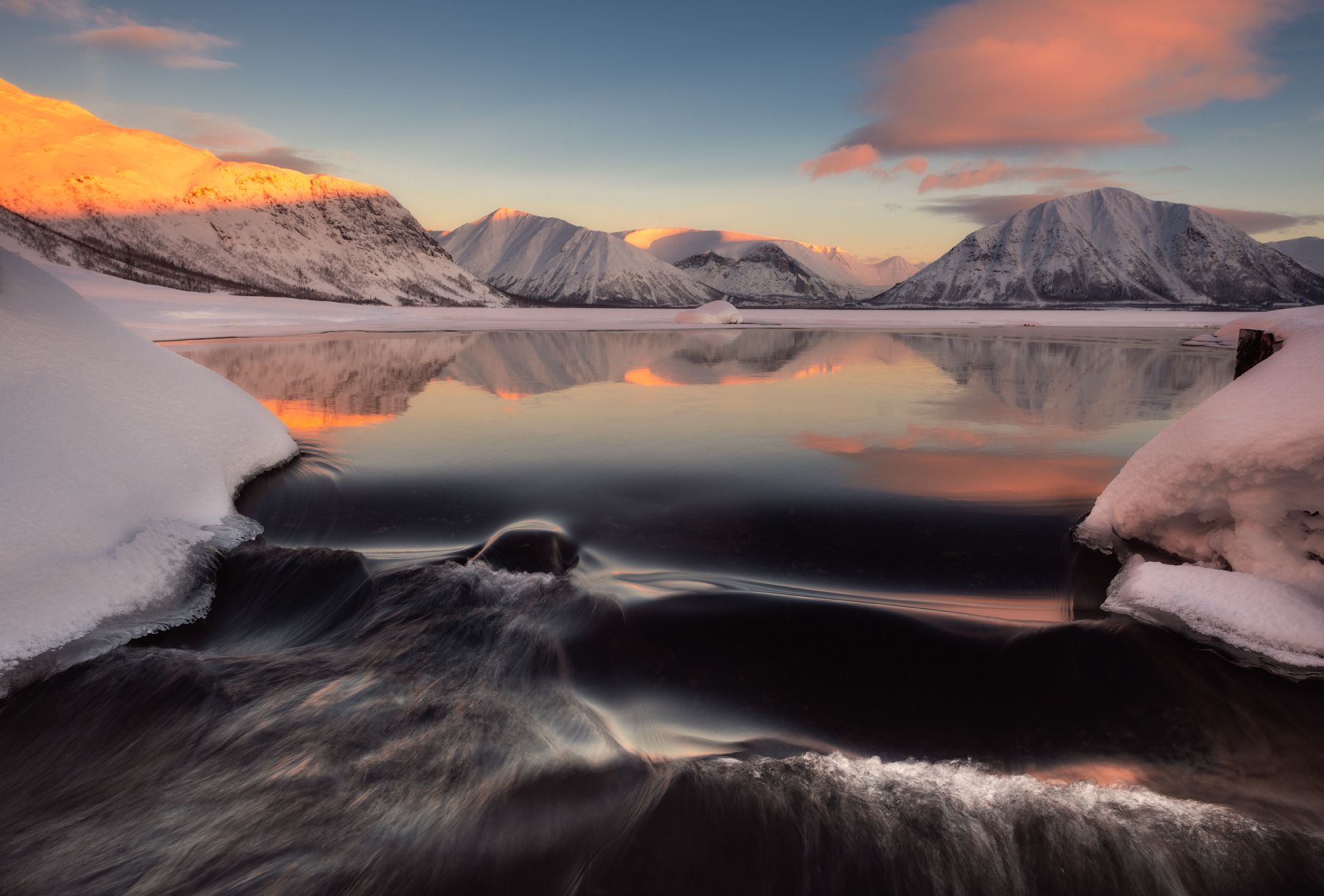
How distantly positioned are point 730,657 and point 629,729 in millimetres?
923

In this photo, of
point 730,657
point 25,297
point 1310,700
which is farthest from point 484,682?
point 25,297

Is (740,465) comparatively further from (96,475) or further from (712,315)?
(712,315)

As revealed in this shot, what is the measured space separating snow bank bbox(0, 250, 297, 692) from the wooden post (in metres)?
9.98

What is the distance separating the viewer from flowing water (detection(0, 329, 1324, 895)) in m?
2.96

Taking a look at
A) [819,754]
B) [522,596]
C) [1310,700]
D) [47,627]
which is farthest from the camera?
[522,596]

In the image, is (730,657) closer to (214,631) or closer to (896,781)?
(896,781)

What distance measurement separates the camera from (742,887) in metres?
2.86

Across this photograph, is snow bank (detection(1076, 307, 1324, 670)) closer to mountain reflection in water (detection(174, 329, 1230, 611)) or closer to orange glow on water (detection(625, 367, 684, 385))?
mountain reflection in water (detection(174, 329, 1230, 611))

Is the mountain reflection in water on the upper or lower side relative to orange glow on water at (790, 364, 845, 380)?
lower

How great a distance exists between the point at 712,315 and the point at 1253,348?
173 feet

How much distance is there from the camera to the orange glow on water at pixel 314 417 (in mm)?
11680

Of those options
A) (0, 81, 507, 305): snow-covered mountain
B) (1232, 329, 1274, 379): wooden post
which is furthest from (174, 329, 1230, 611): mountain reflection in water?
(0, 81, 507, 305): snow-covered mountain

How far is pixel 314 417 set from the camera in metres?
12.5

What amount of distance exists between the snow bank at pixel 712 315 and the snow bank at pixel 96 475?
51.8 meters
